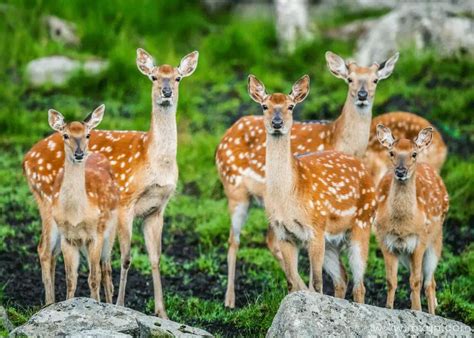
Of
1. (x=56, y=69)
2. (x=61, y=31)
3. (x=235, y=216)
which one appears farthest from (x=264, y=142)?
(x=61, y=31)

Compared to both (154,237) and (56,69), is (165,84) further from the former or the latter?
(56,69)

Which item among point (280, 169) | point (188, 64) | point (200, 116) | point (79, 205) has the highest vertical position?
point (188, 64)

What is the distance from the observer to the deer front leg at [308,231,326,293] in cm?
907

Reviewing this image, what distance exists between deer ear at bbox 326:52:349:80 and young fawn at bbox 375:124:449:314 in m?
1.76

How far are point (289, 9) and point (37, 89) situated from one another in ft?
13.7

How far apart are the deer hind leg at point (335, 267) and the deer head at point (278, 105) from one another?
122 centimetres

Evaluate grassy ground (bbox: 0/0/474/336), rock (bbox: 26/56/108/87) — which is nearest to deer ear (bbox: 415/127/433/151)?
grassy ground (bbox: 0/0/474/336)

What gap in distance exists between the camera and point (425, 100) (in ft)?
50.0

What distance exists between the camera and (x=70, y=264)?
350 inches

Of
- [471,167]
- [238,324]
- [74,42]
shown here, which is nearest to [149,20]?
[74,42]

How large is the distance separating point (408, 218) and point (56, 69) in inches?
321

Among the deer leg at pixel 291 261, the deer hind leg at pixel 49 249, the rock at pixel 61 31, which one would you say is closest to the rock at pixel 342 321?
the deer leg at pixel 291 261

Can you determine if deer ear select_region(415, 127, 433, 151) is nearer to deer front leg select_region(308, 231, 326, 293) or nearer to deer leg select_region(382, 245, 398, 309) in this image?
deer leg select_region(382, 245, 398, 309)

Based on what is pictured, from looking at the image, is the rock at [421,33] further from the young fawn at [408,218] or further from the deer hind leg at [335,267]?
the deer hind leg at [335,267]
